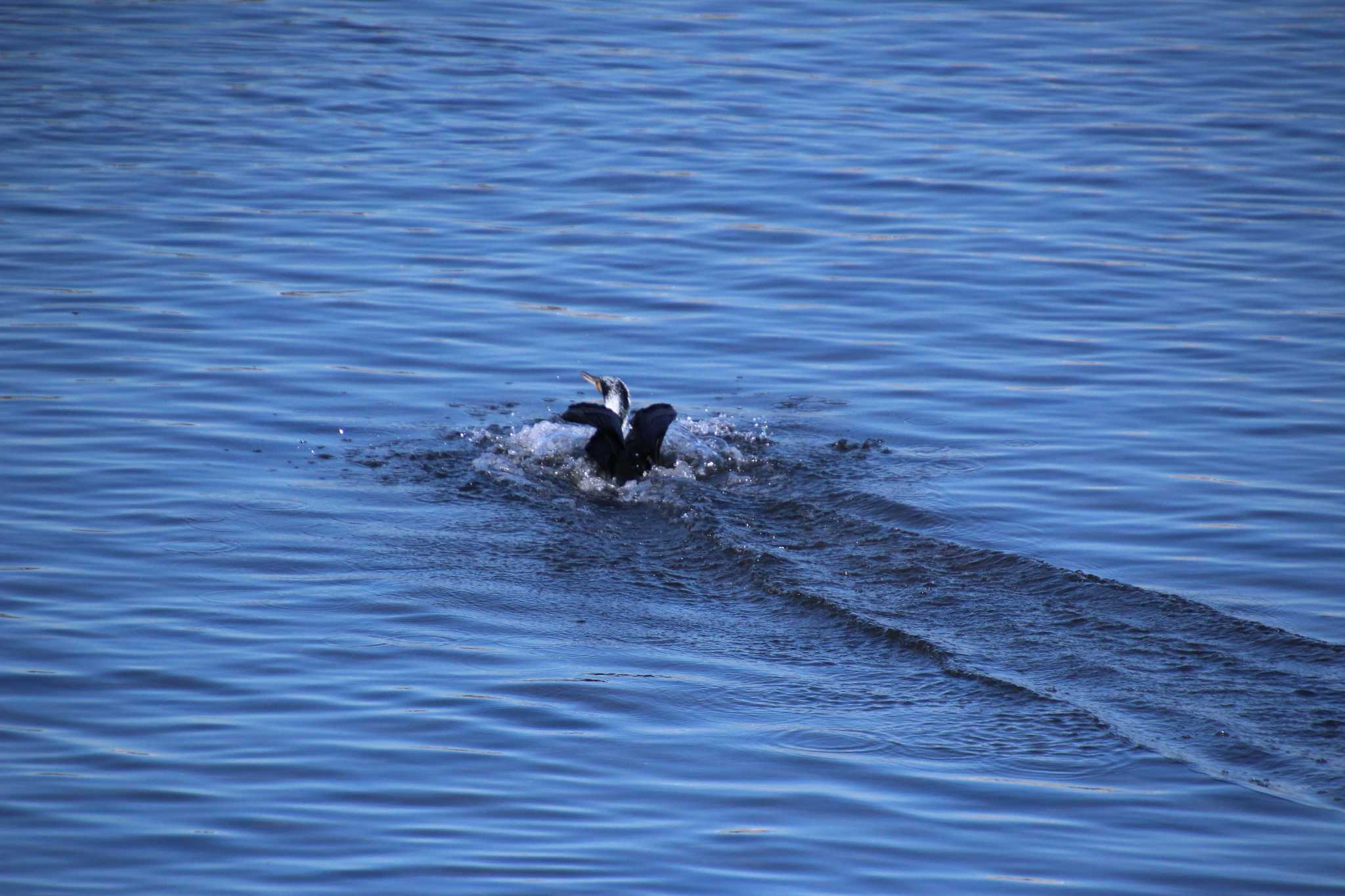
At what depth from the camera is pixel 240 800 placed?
5.60m

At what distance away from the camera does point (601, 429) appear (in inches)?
365

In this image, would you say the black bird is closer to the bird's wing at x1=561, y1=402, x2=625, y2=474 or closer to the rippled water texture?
the bird's wing at x1=561, y1=402, x2=625, y2=474

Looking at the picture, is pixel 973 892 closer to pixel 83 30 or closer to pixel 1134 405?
pixel 1134 405

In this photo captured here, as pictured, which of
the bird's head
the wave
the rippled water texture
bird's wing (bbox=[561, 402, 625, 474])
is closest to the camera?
the rippled water texture

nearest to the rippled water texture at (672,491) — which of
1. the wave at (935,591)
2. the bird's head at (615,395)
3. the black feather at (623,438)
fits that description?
the wave at (935,591)

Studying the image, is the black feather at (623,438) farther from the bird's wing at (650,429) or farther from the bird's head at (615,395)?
the bird's head at (615,395)

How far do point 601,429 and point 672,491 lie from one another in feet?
1.78

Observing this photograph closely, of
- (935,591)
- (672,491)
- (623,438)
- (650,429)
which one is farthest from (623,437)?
(935,591)

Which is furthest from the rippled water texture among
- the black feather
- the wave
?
the black feather

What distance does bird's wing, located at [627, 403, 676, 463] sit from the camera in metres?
9.14

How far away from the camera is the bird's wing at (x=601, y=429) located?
358 inches

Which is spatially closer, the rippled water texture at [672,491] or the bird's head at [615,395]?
the rippled water texture at [672,491]

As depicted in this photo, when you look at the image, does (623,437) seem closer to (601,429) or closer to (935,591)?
(601,429)

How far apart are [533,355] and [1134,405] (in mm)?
4158
